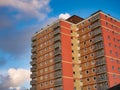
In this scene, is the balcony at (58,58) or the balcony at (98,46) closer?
the balcony at (98,46)

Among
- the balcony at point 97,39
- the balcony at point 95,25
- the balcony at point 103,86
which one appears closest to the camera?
the balcony at point 103,86

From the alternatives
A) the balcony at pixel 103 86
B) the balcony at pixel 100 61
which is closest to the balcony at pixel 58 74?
the balcony at pixel 100 61

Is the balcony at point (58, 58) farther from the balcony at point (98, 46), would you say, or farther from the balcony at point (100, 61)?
the balcony at point (100, 61)

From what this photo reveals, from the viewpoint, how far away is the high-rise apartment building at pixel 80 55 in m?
79.7

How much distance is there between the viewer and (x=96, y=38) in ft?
273

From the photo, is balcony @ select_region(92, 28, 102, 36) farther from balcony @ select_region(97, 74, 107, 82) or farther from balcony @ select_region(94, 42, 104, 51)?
balcony @ select_region(97, 74, 107, 82)

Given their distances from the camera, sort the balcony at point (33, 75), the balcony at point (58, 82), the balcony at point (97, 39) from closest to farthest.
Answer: the balcony at point (97, 39) < the balcony at point (58, 82) < the balcony at point (33, 75)

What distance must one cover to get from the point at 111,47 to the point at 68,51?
1578 cm

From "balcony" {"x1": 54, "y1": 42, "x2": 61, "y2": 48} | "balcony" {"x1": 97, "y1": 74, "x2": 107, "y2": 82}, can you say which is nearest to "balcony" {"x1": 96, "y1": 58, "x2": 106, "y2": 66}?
"balcony" {"x1": 97, "y1": 74, "x2": 107, "y2": 82}

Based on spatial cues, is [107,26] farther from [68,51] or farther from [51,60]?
[51,60]

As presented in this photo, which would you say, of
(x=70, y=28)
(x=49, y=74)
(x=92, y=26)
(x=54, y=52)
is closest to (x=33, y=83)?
(x=49, y=74)

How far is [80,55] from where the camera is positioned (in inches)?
3511

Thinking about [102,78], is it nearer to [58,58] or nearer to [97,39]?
[97,39]

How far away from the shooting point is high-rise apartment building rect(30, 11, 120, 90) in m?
79.7
